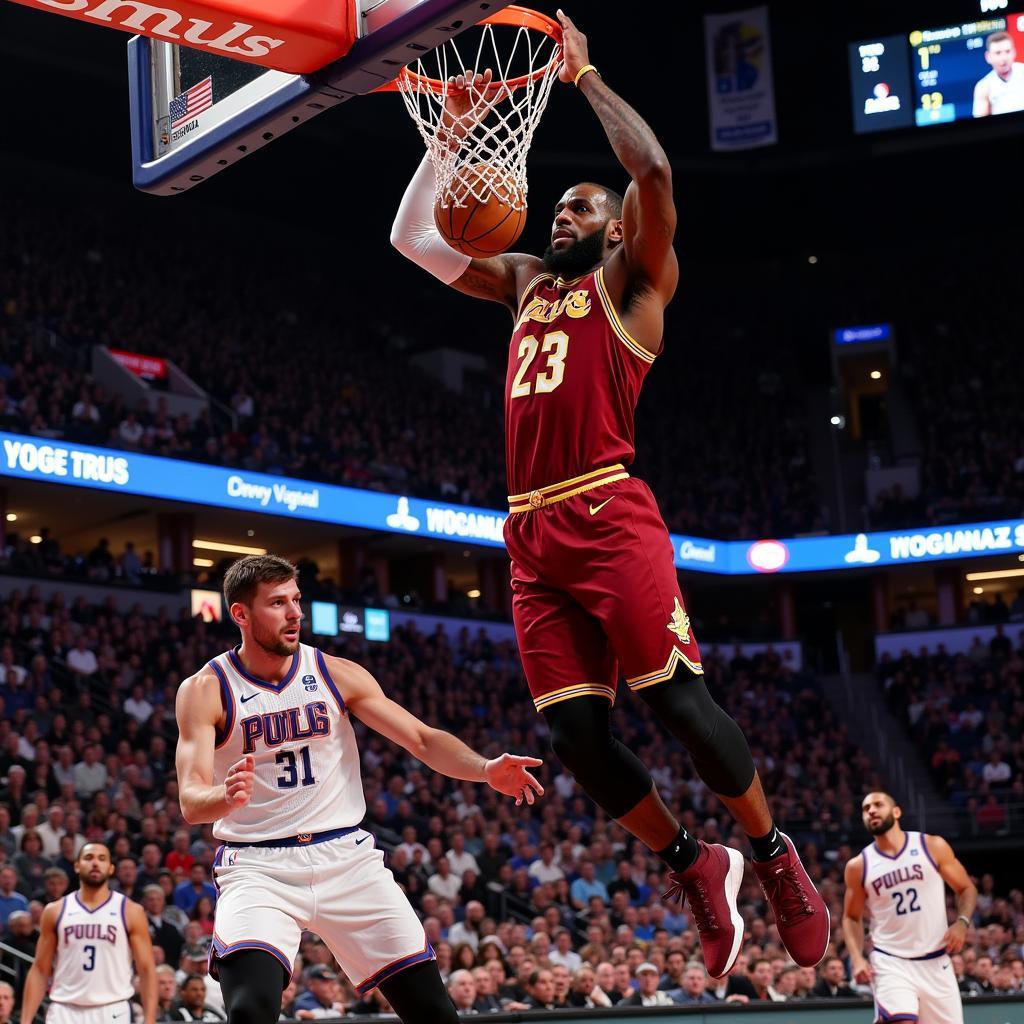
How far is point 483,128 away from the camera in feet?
18.5

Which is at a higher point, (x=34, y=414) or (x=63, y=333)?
(x=63, y=333)

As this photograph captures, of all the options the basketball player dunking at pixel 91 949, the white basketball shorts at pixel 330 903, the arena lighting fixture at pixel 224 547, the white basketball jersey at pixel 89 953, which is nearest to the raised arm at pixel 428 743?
the white basketball shorts at pixel 330 903

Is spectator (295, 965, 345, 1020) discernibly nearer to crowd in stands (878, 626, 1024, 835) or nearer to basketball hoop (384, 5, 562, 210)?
basketball hoop (384, 5, 562, 210)

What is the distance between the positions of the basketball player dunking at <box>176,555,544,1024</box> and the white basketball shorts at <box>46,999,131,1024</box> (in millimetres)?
4688

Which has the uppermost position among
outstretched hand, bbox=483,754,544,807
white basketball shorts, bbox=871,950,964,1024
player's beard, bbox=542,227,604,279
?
player's beard, bbox=542,227,604,279

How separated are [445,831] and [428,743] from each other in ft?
43.7

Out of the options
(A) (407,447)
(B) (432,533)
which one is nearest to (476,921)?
(B) (432,533)

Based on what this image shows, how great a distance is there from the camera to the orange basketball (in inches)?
214

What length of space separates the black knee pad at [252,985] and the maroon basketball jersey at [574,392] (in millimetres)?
1797

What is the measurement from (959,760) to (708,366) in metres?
13.7

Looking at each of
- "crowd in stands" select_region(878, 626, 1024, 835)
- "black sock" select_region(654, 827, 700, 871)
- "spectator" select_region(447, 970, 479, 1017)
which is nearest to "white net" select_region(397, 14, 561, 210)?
"black sock" select_region(654, 827, 700, 871)

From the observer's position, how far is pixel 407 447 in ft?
96.5

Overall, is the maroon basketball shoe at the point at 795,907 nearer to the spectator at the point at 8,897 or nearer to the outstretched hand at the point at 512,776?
the outstretched hand at the point at 512,776

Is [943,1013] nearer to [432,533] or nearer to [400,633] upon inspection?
[400,633]
